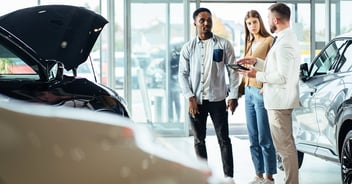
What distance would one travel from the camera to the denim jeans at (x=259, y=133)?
5.05m

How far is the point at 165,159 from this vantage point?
156 cm

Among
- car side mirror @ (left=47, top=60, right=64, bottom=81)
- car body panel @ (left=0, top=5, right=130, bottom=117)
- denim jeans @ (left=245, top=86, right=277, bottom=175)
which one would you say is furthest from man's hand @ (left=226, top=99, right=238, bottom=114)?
car side mirror @ (left=47, top=60, right=64, bottom=81)

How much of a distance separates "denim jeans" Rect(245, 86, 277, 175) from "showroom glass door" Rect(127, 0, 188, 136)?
5008 mm

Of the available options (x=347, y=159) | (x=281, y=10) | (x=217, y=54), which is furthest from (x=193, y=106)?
(x=347, y=159)

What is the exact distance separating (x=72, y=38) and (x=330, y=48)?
8.33 ft

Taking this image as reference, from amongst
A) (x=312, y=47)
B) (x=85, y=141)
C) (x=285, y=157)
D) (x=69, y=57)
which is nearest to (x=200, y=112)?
(x=285, y=157)

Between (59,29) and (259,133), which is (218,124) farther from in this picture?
(59,29)

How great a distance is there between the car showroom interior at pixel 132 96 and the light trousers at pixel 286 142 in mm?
406

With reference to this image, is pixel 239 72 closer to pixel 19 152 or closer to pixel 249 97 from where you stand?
pixel 249 97

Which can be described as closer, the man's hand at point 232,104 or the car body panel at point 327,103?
the car body panel at point 327,103

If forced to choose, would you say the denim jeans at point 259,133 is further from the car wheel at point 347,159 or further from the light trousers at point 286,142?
the car wheel at point 347,159

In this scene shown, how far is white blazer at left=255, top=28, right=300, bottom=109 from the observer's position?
457cm

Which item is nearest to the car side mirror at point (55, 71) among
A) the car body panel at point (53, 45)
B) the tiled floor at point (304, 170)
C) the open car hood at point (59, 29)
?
the car body panel at point (53, 45)

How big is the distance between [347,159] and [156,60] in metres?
6.14
